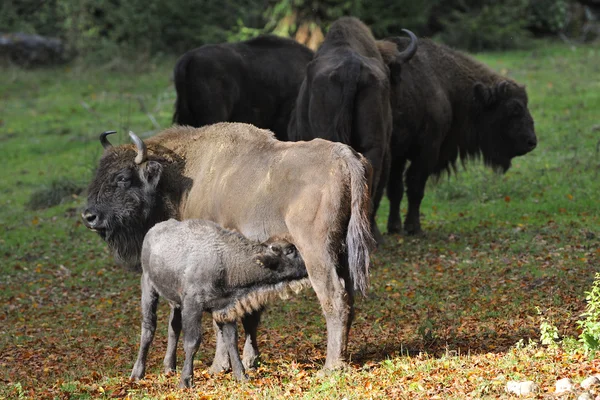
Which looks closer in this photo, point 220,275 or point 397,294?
point 220,275

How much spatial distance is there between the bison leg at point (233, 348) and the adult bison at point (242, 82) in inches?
306

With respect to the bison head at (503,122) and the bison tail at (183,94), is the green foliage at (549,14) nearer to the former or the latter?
the bison head at (503,122)

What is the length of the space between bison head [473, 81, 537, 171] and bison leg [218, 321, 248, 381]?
8.21 metres

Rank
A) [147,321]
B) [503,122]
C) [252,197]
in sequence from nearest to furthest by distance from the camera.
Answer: [252,197], [147,321], [503,122]

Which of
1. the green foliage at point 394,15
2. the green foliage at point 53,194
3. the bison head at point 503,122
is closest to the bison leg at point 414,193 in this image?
the bison head at point 503,122

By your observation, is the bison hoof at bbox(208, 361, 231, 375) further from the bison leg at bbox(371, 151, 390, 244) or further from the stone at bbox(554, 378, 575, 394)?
the bison leg at bbox(371, 151, 390, 244)

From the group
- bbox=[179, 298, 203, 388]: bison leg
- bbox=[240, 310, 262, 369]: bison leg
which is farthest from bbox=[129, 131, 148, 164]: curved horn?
bbox=[240, 310, 262, 369]: bison leg

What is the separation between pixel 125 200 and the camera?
7941mm

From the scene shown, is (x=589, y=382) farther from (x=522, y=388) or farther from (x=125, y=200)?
(x=125, y=200)

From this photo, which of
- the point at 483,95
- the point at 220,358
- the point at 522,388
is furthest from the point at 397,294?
the point at 483,95

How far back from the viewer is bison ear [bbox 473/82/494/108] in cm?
1399

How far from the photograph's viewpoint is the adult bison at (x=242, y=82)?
47.5 feet

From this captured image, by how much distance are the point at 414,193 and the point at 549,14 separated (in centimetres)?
1783

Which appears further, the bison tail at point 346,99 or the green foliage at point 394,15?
the green foliage at point 394,15
